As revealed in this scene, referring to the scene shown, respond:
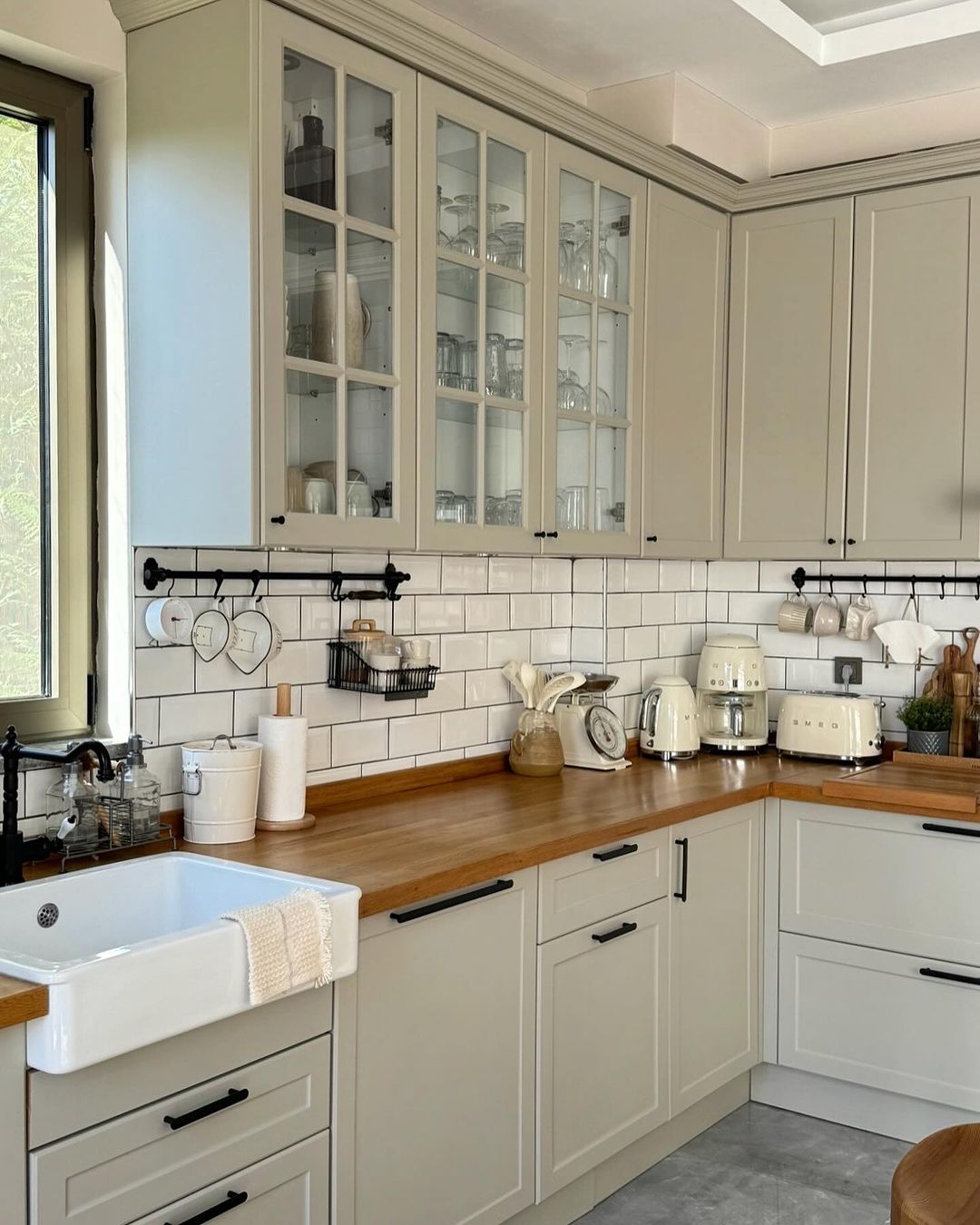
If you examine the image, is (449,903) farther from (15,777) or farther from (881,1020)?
(881,1020)

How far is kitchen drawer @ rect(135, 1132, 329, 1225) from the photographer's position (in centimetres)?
185

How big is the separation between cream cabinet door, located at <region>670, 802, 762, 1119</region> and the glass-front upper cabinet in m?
0.88

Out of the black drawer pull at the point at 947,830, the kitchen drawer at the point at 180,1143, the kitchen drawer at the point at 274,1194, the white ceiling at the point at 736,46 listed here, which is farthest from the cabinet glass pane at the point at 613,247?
the kitchen drawer at the point at 274,1194

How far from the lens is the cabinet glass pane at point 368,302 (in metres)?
2.50

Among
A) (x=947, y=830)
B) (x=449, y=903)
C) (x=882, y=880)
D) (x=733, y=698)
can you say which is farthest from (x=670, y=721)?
(x=449, y=903)

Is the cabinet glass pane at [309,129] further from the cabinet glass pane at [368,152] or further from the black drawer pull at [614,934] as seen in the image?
the black drawer pull at [614,934]

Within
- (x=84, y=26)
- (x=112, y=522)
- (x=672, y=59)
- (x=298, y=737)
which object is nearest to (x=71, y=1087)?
(x=298, y=737)

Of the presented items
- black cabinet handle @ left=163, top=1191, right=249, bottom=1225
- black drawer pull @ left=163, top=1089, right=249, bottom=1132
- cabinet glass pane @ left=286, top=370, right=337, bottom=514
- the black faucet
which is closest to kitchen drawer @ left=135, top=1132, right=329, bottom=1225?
black cabinet handle @ left=163, top=1191, right=249, bottom=1225

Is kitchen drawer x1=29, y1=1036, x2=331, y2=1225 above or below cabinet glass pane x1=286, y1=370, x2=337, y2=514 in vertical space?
below

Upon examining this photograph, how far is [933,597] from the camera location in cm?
375

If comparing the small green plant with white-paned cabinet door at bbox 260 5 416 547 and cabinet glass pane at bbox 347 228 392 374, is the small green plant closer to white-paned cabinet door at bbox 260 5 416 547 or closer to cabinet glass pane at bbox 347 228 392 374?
white-paned cabinet door at bbox 260 5 416 547

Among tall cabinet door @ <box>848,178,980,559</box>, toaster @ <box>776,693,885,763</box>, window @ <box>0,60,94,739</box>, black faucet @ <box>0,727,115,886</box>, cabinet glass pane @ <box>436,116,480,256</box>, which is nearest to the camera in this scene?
black faucet @ <box>0,727,115,886</box>

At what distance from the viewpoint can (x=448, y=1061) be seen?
7.68 feet

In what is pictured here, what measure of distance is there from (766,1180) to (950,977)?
644 millimetres
